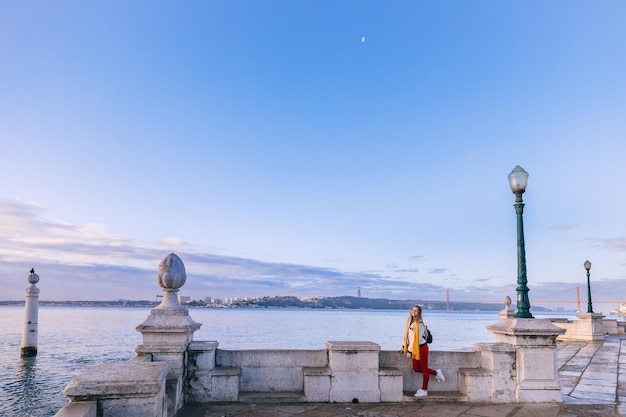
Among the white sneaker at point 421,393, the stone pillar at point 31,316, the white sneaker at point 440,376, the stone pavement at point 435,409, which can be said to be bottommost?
the stone pillar at point 31,316

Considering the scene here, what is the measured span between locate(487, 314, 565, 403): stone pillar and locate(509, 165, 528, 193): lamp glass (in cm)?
247

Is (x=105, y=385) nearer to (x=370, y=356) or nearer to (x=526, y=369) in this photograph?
(x=370, y=356)

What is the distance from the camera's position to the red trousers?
8055mm

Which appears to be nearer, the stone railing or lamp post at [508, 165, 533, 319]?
the stone railing

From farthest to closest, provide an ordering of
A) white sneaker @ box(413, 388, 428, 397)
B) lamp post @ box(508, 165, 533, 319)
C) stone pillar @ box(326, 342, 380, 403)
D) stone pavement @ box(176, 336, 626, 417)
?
1. lamp post @ box(508, 165, 533, 319)
2. white sneaker @ box(413, 388, 428, 397)
3. stone pillar @ box(326, 342, 380, 403)
4. stone pavement @ box(176, 336, 626, 417)

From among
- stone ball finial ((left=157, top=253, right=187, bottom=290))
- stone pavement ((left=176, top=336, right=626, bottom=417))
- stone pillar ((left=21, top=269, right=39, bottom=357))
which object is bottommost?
stone pillar ((left=21, top=269, right=39, bottom=357))

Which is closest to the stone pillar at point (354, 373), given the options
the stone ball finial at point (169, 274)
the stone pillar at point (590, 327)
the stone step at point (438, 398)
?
the stone step at point (438, 398)

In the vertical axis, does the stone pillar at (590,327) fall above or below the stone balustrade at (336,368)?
below

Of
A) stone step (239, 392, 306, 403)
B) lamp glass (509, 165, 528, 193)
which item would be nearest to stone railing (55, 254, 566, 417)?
stone step (239, 392, 306, 403)

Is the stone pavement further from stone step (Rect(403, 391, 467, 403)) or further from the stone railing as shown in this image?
the stone railing

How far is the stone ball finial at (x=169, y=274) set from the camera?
812cm

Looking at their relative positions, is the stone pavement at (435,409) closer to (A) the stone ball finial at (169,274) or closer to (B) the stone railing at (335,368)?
(B) the stone railing at (335,368)

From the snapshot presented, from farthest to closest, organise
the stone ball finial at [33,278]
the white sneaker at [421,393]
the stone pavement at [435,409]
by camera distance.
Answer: the stone ball finial at [33,278], the white sneaker at [421,393], the stone pavement at [435,409]

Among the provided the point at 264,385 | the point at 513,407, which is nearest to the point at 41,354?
the point at 264,385
